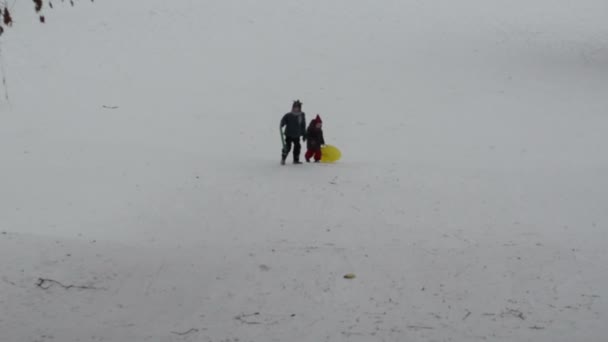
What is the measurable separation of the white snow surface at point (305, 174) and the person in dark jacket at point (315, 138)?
2.26 ft

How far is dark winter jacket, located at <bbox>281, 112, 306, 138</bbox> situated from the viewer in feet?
44.9

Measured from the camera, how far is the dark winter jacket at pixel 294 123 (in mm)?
13688

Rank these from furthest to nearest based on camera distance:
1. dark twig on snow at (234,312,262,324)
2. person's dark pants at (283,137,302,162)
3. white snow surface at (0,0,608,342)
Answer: person's dark pants at (283,137,302,162)
white snow surface at (0,0,608,342)
dark twig on snow at (234,312,262,324)

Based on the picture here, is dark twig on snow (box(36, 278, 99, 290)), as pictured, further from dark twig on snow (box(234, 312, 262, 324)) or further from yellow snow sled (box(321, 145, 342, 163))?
yellow snow sled (box(321, 145, 342, 163))

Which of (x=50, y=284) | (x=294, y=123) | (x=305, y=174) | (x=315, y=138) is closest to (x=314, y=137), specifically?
(x=315, y=138)

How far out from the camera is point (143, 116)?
66.3 ft

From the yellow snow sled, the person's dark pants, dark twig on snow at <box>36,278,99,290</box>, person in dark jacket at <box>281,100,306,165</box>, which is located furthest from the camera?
the yellow snow sled

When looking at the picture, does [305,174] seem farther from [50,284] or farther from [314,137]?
[50,284]

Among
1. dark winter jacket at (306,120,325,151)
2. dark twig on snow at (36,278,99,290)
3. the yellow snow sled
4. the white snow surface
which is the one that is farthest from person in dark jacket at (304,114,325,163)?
dark twig on snow at (36,278,99,290)

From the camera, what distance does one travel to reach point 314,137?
565 inches

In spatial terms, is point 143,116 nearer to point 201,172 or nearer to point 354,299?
point 201,172

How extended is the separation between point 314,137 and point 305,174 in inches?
60.2

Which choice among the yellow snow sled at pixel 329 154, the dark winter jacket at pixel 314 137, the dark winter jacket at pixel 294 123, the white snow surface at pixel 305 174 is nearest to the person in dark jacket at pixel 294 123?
the dark winter jacket at pixel 294 123

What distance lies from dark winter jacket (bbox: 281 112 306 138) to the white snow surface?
88 cm
